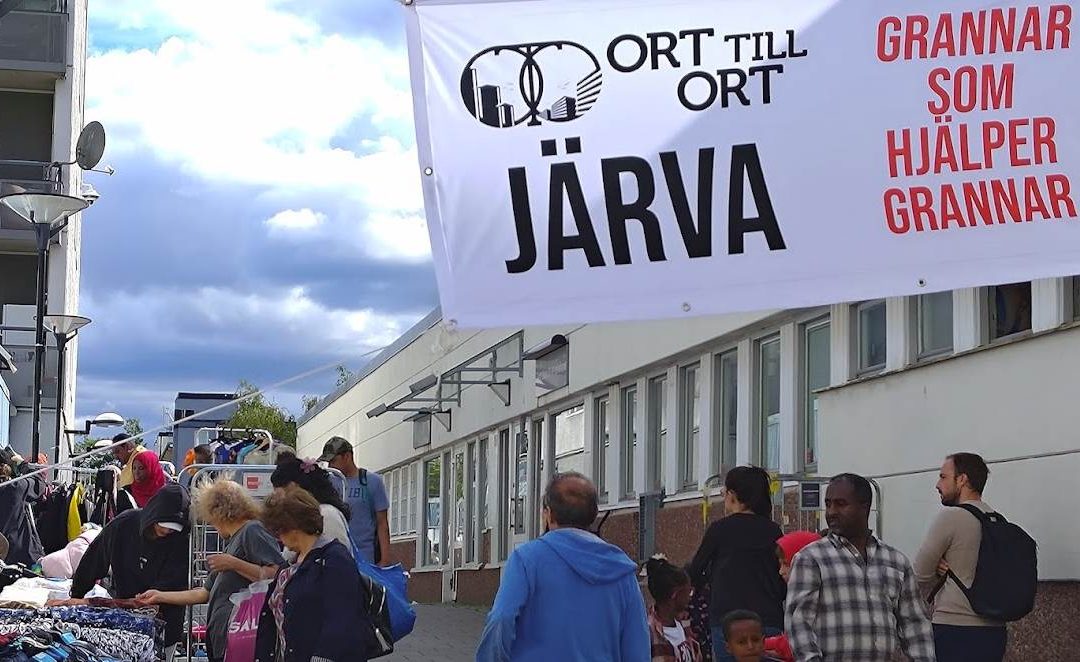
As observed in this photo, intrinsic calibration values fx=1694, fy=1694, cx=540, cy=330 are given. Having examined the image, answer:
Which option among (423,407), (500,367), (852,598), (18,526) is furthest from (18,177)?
(852,598)

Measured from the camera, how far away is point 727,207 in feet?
13.5

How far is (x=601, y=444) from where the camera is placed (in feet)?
79.9

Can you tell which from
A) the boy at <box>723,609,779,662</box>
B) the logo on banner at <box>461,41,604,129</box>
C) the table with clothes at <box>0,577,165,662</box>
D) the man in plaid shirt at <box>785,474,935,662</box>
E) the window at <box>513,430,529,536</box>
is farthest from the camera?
the window at <box>513,430,529,536</box>

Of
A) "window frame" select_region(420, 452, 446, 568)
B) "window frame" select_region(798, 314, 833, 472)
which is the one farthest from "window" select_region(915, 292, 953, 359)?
"window frame" select_region(420, 452, 446, 568)

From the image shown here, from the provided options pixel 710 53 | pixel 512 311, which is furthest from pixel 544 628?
pixel 710 53

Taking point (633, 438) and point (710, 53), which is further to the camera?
point (633, 438)

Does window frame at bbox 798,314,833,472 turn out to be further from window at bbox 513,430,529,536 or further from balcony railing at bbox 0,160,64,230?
balcony railing at bbox 0,160,64,230

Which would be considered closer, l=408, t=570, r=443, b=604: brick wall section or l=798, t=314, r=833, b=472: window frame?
l=798, t=314, r=833, b=472: window frame

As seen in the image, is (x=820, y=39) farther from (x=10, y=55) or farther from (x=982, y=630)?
(x=10, y=55)

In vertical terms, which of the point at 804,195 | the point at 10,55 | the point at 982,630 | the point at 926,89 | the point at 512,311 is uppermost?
the point at 10,55

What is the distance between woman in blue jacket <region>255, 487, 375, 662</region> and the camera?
6555 millimetres

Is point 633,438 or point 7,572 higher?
point 633,438

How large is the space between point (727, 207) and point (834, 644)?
2758mm

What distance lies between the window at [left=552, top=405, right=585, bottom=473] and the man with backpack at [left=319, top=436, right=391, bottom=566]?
43.2 ft
